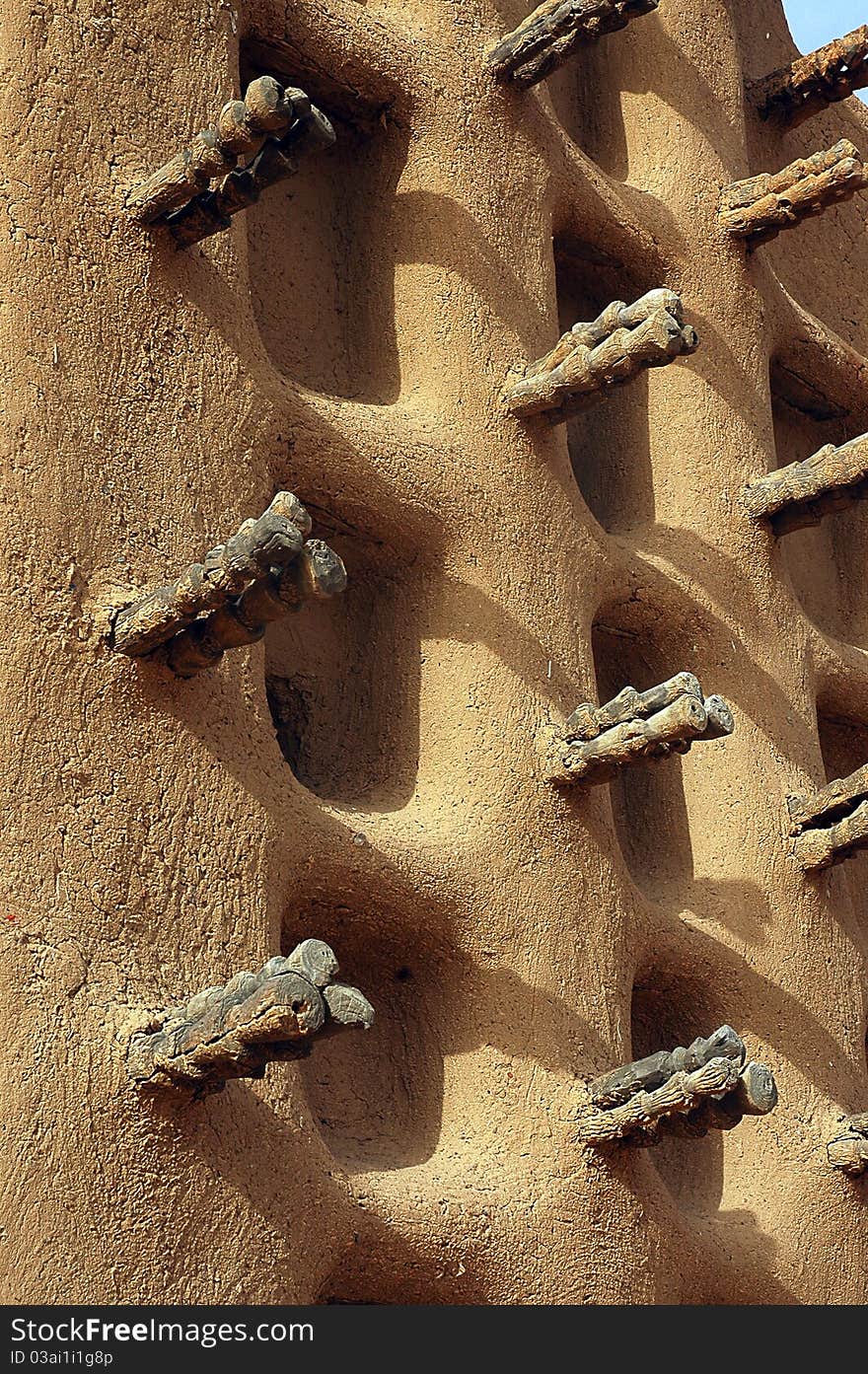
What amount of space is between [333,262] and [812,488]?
6.07 feet

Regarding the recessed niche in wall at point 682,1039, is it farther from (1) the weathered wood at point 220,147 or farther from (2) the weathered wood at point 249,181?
(1) the weathered wood at point 220,147

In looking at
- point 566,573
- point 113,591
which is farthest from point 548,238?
point 113,591

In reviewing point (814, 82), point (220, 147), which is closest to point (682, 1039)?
point (220, 147)

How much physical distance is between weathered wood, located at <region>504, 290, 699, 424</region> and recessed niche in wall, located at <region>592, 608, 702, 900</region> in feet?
2.69

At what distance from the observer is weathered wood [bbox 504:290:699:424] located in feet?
16.3

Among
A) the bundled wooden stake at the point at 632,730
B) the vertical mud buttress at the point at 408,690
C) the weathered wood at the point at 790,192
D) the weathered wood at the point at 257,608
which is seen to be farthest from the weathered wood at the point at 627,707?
the weathered wood at the point at 790,192

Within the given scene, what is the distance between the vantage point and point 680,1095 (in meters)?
4.57

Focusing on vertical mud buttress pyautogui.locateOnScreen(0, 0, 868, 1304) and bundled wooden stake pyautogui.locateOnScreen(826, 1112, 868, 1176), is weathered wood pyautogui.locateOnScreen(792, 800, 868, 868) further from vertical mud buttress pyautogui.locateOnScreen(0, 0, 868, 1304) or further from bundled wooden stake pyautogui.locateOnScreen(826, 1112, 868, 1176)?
bundled wooden stake pyautogui.locateOnScreen(826, 1112, 868, 1176)

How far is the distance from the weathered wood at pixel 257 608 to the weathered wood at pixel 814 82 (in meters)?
4.22

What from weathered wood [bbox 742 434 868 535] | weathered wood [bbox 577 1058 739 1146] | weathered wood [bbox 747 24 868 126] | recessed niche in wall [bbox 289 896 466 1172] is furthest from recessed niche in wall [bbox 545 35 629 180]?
weathered wood [bbox 577 1058 739 1146]

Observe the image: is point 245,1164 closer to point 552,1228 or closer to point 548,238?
point 552,1228

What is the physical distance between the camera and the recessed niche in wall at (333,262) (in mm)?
5438

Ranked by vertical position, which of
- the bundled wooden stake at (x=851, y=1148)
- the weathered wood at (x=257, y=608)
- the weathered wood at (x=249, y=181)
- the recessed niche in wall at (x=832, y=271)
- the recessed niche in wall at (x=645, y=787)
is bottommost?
the bundled wooden stake at (x=851, y=1148)

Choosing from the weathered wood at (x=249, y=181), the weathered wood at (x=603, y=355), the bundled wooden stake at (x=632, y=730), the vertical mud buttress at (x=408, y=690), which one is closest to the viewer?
the vertical mud buttress at (x=408, y=690)
